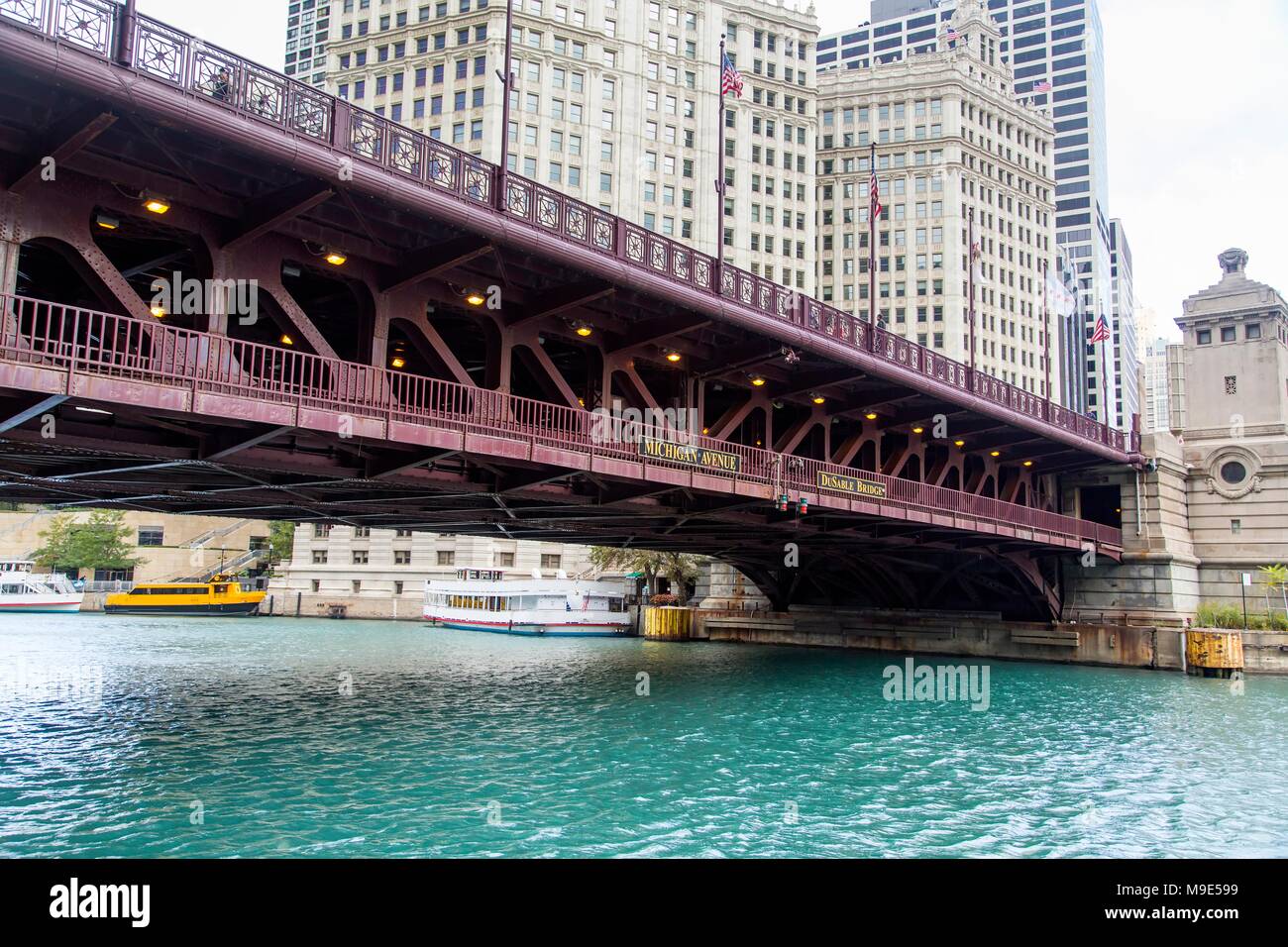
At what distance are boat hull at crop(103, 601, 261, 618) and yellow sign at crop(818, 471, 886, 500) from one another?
2628 inches

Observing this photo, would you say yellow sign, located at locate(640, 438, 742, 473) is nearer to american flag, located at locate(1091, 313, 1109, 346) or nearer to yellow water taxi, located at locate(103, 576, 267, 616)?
american flag, located at locate(1091, 313, 1109, 346)

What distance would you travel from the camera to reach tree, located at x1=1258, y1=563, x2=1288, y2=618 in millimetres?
48906

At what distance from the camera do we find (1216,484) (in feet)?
179

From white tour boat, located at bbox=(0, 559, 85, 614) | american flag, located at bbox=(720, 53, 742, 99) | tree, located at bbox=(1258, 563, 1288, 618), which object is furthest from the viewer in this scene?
A: white tour boat, located at bbox=(0, 559, 85, 614)

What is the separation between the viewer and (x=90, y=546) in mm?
96562

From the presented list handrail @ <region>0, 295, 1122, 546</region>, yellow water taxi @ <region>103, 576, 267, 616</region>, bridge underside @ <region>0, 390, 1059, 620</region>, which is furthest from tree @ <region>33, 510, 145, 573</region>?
handrail @ <region>0, 295, 1122, 546</region>

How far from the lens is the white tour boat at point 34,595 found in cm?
8119

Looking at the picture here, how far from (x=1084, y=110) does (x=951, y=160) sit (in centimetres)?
6828

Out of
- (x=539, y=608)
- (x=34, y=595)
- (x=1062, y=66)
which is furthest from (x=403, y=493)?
(x=1062, y=66)

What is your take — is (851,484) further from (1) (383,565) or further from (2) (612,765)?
(1) (383,565)

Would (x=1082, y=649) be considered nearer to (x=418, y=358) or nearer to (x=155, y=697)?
(x=418, y=358)

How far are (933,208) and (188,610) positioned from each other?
99198 millimetres

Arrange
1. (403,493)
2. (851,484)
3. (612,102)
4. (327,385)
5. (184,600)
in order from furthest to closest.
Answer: (612,102) < (184,600) < (851,484) < (403,493) < (327,385)

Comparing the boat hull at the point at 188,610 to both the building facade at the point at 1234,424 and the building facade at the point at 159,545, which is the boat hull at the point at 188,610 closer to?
the building facade at the point at 159,545
